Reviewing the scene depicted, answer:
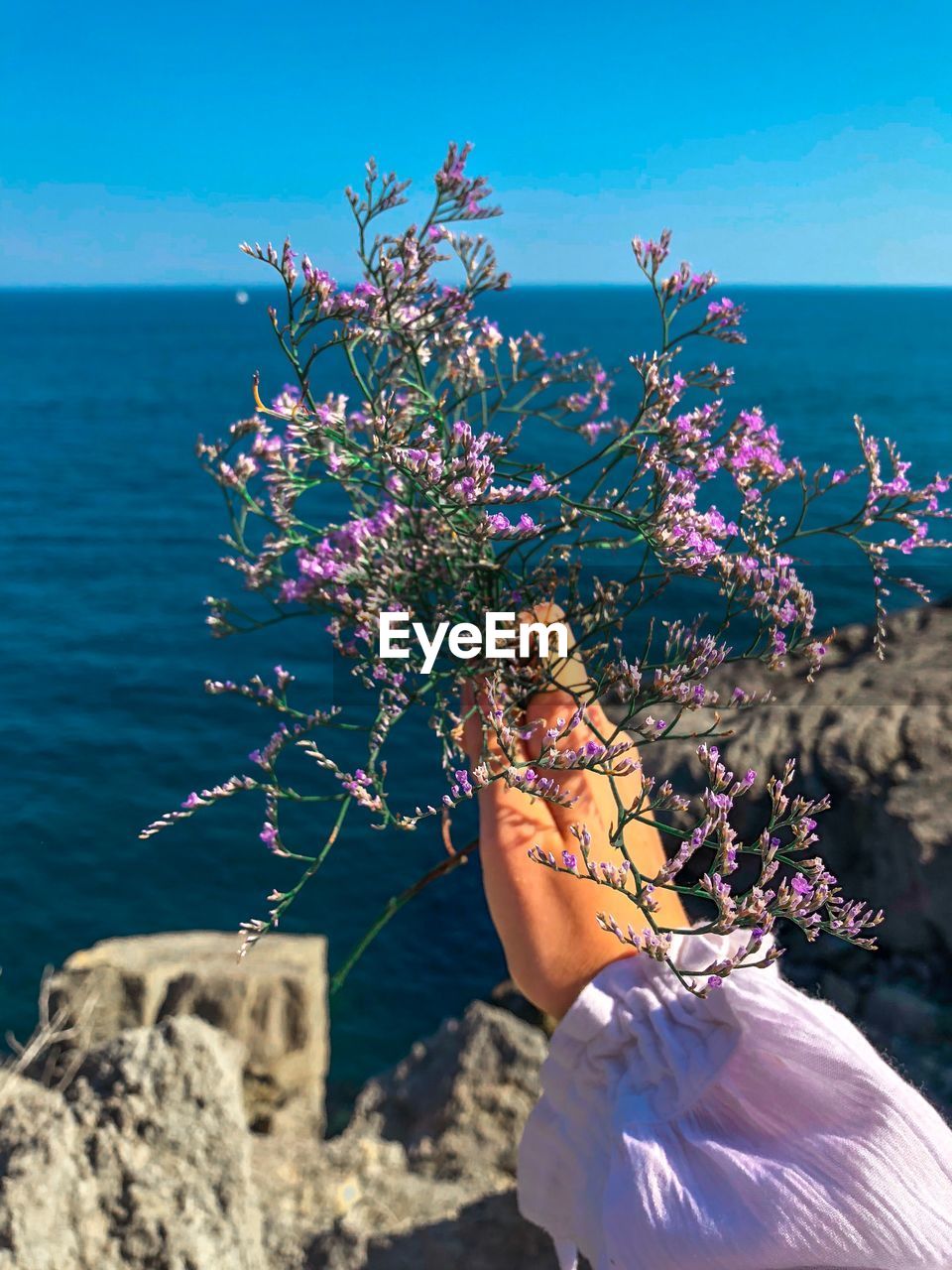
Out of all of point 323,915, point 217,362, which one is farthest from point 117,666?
point 217,362

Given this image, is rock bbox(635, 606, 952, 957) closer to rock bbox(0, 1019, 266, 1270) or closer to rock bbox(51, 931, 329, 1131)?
rock bbox(51, 931, 329, 1131)

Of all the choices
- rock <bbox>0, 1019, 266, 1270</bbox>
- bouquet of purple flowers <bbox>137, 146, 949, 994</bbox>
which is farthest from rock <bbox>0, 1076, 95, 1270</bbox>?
bouquet of purple flowers <bbox>137, 146, 949, 994</bbox>

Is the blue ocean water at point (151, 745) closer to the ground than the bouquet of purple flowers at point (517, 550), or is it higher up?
closer to the ground

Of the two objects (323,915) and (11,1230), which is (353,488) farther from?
(323,915)

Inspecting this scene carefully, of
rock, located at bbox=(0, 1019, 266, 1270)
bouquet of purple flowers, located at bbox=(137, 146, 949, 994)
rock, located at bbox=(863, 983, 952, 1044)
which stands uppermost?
bouquet of purple flowers, located at bbox=(137, 146, 949, 994)

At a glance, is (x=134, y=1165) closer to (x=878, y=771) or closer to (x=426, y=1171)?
(x=426, y=1171)

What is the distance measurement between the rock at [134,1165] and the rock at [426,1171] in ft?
1.46

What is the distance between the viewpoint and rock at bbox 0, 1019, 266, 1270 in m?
2.71

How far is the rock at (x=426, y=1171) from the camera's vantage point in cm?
334

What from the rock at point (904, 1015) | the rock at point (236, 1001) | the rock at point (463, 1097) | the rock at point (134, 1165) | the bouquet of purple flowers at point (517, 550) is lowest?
the rock at point (236, 1001)

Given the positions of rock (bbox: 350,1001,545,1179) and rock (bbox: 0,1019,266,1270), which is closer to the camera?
rock (bbox: 0,1019,266,1270)

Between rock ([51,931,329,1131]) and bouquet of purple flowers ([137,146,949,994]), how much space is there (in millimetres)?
5517

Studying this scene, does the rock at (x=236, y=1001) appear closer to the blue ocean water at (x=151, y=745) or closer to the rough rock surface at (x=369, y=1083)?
the rough rock surface at (x=369, y=1083)

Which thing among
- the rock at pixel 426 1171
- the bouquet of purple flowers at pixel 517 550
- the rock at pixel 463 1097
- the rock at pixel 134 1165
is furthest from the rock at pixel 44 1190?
the rock at pixel 463 1097
